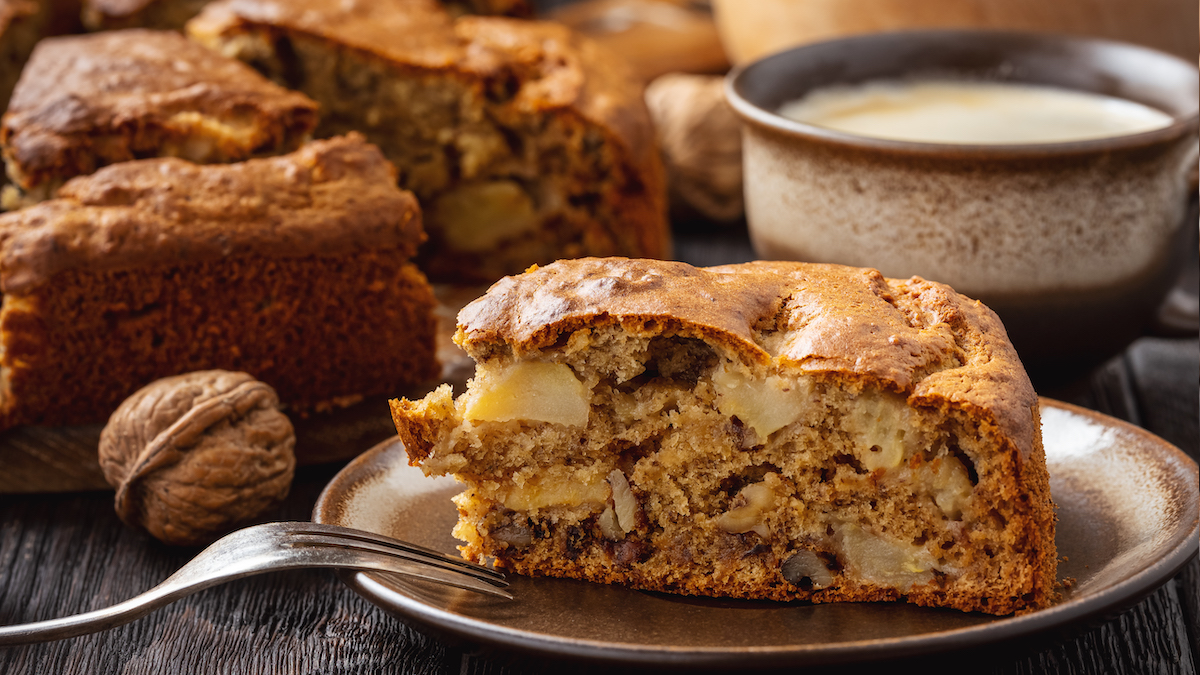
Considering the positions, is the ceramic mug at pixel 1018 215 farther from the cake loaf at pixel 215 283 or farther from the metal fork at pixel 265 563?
the metal fork at pixel 265 563

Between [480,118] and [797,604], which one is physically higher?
[797,604]

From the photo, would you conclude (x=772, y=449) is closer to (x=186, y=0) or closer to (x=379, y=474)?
(x=379, y=474)

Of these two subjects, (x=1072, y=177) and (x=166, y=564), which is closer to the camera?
(x=166, y=564)

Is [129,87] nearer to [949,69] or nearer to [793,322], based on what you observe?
[793,322]

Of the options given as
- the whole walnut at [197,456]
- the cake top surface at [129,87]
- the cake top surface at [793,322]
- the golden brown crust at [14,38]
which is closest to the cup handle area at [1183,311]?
the cake top surface at [793,322]

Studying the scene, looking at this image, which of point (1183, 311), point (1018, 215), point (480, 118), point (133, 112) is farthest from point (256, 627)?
point (1183, 311)

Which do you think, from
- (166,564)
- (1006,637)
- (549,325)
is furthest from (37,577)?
(1006,637)
